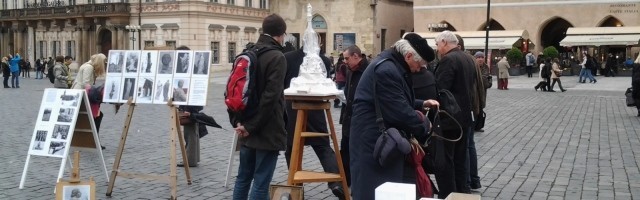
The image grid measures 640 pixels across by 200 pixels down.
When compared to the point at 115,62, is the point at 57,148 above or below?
below

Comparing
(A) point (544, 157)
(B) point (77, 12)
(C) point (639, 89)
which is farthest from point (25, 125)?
(B) point (77, 12)

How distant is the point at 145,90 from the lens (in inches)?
302

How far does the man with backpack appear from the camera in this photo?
18.9ft

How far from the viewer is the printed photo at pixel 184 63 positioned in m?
7.57

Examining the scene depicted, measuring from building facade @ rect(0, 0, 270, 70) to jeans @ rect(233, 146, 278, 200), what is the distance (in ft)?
120

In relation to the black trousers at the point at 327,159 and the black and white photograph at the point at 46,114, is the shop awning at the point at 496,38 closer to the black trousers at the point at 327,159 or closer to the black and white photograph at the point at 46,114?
the black trousers at the point at 327,159

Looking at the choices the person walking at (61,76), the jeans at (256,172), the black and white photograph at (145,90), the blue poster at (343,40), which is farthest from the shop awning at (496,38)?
the jeans at (256,172)

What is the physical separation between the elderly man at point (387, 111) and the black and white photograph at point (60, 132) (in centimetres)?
402

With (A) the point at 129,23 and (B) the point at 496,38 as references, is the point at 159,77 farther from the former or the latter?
(A) the point at 129,23

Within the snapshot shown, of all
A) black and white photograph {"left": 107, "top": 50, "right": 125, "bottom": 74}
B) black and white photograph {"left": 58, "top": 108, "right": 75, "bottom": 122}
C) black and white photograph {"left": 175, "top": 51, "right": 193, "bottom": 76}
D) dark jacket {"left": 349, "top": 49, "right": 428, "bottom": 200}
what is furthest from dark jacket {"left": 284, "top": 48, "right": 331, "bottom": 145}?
black and white photograph {"left": 58, "top": 108, "right": 75, "bottom": 122}

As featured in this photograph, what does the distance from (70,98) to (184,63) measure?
1433mm

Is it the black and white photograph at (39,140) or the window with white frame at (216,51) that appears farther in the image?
the window with white frame at (216,51)

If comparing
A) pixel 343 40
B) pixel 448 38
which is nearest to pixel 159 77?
pixel 448 38

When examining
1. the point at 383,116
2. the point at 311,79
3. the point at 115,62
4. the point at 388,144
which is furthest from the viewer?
the point at 115,62
